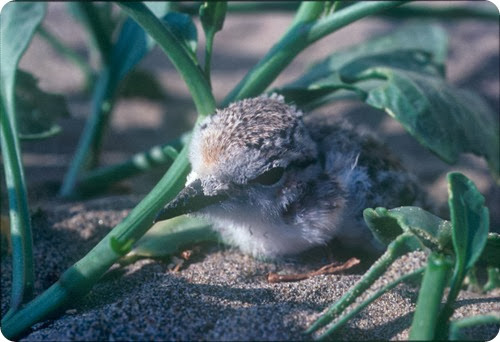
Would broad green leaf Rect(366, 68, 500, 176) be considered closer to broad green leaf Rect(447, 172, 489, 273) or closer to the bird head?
the bird head

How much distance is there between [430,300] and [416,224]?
12.0 inches

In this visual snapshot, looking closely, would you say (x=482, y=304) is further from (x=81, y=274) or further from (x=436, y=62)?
(x=436, y=62)

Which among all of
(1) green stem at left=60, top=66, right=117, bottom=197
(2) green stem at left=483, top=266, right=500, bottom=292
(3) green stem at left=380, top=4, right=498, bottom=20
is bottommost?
(2) green stem at left=483, top=266, right=500, bottom=292

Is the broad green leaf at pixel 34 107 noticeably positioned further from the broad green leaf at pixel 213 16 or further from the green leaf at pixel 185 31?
the broad green leaf at pixel 213 16

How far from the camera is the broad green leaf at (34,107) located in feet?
8.49

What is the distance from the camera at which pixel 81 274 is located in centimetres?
177

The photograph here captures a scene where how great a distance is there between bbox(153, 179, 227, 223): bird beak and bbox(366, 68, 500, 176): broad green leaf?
762mm

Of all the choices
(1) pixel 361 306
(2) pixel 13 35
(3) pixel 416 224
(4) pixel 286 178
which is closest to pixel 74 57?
(2) pixel 13 35

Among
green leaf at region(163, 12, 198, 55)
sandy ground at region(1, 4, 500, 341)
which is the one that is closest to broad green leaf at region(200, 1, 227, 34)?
green leaf at region(163, 12, 198, 55)

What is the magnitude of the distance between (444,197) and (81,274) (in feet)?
6.89

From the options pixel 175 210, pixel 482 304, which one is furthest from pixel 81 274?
pixel 482 304

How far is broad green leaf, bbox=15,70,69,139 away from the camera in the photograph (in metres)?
2.59

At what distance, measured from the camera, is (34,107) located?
265 centimetres

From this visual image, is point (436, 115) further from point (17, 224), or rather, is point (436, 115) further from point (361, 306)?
point (17, 224)
